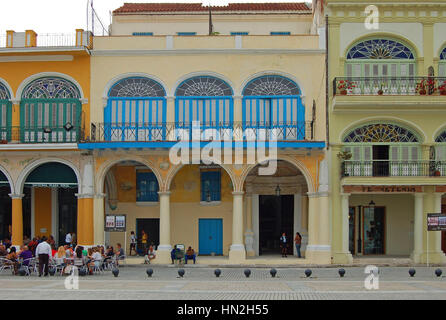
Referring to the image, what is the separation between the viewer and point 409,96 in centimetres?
2903

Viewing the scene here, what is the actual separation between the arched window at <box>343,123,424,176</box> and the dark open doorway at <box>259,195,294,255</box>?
4496 millimetres

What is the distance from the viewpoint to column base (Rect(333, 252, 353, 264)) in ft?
95.7

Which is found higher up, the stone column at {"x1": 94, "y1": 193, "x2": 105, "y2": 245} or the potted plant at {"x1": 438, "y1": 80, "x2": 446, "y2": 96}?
the potted plant at {"x1": 438, "y1": 80, "x2": 446, "y2": 96}

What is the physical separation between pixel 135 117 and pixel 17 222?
6448 mm

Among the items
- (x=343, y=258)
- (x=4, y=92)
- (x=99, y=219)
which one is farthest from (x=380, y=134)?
(x=4, y=92)

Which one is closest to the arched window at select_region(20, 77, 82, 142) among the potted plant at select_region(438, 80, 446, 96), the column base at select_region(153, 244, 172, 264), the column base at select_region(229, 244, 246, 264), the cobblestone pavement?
the column base at select_region(153, 244, 172, 264)

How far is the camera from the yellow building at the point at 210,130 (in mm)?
29328

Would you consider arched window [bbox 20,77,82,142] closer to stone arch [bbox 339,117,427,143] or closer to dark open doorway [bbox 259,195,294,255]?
dark open doorway [bbox 259,195,294,255]

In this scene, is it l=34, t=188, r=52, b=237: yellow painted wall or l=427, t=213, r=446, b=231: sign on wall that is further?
l=34, t=188, r=52, b=237: yellow painted wall

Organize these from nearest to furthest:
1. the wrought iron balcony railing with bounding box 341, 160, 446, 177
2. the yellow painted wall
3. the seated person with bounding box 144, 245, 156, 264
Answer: the wrought iron balcony railing with bounding box 341, 160, 446, 177 < the seated person with bounding box 144, 245, 156, 264 < the yellow painted wall

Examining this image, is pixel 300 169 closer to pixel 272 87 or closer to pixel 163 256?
pixel 272 87

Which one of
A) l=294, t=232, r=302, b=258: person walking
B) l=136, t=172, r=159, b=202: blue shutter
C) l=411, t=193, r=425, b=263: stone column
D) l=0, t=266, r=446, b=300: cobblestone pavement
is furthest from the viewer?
l=136, t=172, r=159, b=202: blue shutter
